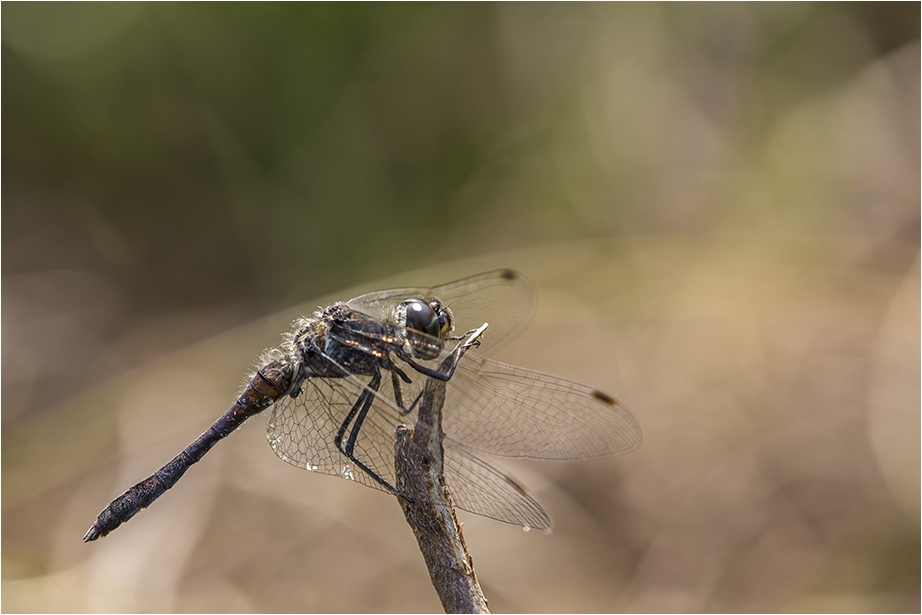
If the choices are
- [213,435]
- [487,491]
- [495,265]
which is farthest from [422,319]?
[495,265]

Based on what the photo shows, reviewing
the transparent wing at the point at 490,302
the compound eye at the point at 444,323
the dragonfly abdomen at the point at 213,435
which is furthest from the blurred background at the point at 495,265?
the compound eye at the point at 444,323

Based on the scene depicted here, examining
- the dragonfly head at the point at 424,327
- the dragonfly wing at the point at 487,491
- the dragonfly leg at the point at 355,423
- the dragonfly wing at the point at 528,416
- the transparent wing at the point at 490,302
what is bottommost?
the dragonfly wing at the point at 487,491

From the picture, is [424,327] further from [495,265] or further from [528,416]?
[495,265]

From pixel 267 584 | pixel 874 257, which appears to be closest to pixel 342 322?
pixel 267 584

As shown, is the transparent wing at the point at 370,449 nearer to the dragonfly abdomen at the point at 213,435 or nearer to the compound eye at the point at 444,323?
the dragonfly abdomen at the point at 213,435

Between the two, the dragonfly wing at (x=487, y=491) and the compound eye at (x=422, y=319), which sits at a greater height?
the compound eye at (x=422, y=319)

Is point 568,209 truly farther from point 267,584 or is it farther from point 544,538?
point 267,584
